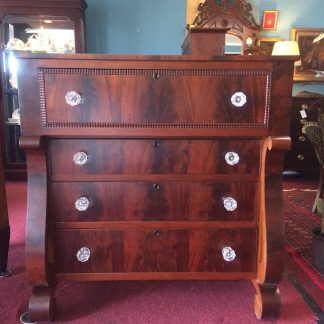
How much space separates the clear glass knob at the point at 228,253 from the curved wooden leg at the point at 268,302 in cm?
15

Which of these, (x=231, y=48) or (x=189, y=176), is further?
(x=231, y=48)

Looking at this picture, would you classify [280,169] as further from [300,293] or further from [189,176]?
[300,293]

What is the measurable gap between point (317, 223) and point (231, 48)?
1.98m

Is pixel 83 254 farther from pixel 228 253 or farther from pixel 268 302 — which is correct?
pixel 268 302

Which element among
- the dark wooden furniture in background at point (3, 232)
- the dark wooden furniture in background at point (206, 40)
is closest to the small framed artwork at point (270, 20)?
the dark wooden furniture in background at point (206, 40)

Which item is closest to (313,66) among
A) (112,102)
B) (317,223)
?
(317,223)

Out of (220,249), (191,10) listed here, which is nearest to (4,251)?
(220,249)

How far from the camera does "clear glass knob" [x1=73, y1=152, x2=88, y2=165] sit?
1.05 m

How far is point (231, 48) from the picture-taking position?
3.21 metres

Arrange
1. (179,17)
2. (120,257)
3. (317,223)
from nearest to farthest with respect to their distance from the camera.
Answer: (120,257)
(317,223)
(179,17)

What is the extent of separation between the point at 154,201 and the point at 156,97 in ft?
1.18

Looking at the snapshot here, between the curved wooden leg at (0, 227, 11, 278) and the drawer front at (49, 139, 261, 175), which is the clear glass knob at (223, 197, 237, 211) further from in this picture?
the curved wooden leg at (0, 227, 11, 278)

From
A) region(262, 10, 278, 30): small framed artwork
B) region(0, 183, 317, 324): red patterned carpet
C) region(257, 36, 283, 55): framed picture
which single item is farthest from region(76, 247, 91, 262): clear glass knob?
region(262, 10, 278, 30): small framed artwork

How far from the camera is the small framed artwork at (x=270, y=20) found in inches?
126
